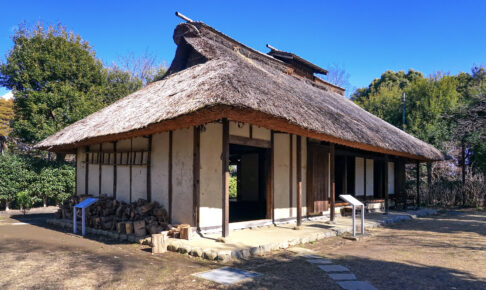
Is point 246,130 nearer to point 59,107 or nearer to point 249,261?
point 249,261

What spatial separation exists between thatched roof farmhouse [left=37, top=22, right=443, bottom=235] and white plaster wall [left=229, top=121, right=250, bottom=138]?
24 mm

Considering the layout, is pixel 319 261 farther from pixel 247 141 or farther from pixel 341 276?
pixel 247 141

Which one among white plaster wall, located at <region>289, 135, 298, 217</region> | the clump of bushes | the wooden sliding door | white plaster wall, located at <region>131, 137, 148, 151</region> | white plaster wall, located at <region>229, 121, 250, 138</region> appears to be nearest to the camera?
white plaster wall, located at <region>229, 121, 250, 138</region>

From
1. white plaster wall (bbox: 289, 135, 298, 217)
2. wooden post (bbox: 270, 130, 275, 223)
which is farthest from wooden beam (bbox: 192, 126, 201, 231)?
white plaster wall (bbox: 289, 135, 298, 217)

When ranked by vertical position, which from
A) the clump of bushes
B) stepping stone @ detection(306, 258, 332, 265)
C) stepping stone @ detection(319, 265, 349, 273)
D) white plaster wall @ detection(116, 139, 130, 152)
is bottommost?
stepping stone @ detection(306, 258, 332, 265)

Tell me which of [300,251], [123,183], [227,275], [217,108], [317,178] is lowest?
[300,251]

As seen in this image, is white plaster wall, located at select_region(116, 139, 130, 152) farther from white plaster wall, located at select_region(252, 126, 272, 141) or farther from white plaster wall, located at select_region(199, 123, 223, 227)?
white plaster wall, located at select_region(252, 126, 272, 141)

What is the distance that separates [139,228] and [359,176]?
935cm

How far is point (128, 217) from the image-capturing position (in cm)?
806

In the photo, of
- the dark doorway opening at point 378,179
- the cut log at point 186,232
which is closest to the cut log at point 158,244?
the cut log at point 186,232

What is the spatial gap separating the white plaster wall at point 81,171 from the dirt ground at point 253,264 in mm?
3035

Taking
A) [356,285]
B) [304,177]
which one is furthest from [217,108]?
[304,177]

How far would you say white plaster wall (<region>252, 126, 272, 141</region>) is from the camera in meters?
8.47

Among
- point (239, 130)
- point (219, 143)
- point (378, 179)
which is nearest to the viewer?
point (219, 143)
